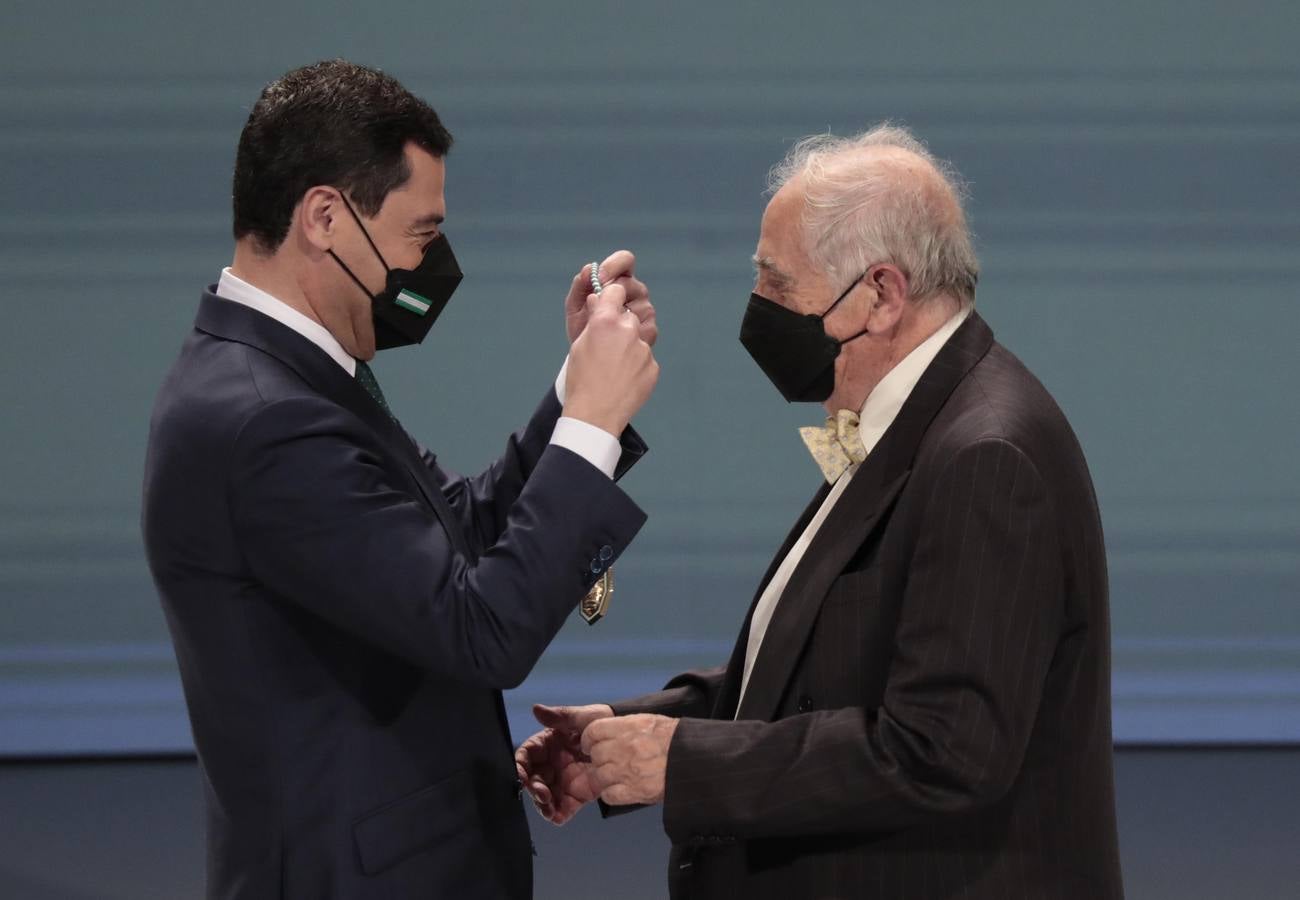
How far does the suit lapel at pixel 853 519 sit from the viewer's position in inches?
62.3

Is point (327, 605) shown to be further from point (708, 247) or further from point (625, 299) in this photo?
point (708, 247)

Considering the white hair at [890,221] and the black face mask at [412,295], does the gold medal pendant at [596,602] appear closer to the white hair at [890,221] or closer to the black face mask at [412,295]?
the black face mask at [412,295]

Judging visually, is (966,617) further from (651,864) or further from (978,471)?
(651,864)

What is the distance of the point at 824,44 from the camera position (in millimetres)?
4496

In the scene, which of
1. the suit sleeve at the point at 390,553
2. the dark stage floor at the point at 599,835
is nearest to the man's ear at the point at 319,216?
the suit sleeve at the point at 390,553

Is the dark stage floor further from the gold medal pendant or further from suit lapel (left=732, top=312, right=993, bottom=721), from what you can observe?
suit lapel (left=732, top=312, right=993, bottom=721)

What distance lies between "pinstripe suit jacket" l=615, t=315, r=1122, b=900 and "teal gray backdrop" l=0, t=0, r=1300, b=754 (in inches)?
114

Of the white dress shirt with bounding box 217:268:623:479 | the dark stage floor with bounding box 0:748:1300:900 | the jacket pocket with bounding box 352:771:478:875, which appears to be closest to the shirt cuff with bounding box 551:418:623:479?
the white dress shirt with bounding box 217:268:623:479

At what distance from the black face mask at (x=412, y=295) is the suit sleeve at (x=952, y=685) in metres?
0.65

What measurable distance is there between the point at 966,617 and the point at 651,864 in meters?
2.57

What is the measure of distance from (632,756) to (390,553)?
338mm

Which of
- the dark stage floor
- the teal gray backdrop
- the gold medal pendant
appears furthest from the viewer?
the teal gray backdrop

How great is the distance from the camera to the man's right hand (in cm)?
158

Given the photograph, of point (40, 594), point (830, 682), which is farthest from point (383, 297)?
point (40, 594)
